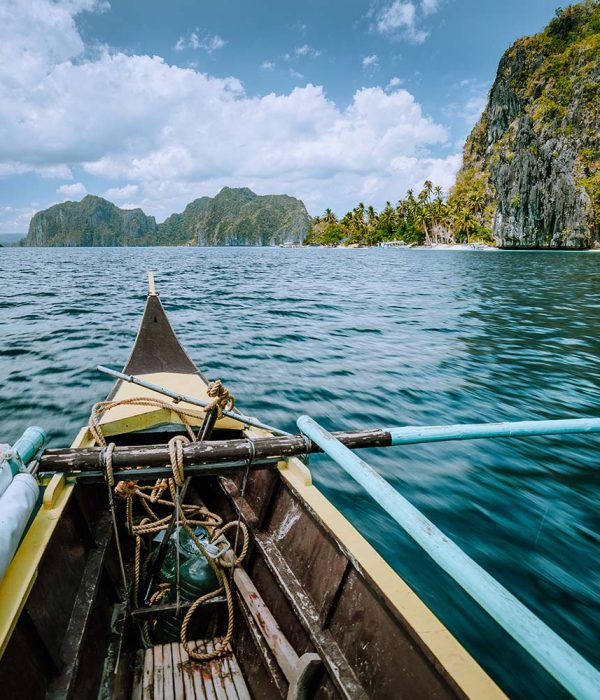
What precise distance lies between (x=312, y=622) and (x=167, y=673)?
1.17 metres

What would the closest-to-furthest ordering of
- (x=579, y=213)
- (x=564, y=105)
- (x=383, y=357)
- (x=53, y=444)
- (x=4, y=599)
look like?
(x=4, y=599) → (x=53, y=444) → (x=383, y=357) → (x=579, y=213) → (x=564, y=105)

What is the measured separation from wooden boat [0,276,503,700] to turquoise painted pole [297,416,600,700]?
518 mm

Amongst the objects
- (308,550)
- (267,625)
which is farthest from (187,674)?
(308,550)

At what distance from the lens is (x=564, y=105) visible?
85875 millimetres

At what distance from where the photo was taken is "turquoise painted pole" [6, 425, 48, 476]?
7.39 ft

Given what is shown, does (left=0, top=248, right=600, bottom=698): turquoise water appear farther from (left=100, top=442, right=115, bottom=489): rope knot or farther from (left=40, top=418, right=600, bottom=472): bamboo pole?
(left=100, top=442, right=115, bottom=489): rope knot

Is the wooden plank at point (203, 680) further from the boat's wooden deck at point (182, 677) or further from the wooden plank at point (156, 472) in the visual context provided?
the wooden plank at point (156, 472)

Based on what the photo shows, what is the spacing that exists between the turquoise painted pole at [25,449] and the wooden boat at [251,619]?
12.9 inches

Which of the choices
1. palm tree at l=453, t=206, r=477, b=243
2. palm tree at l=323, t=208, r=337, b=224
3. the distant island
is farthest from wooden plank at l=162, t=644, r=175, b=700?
palm tree at l=323, t=208, r=337, b=224

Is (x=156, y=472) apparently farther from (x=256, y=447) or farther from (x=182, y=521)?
(x=256, y=447)

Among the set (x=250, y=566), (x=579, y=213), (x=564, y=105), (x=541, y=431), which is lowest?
(x=250, y=566)

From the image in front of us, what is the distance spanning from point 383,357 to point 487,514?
6.23 meters

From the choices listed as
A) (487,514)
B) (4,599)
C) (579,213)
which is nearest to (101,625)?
(4,599)

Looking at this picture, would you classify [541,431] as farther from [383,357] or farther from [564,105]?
[564,105]
